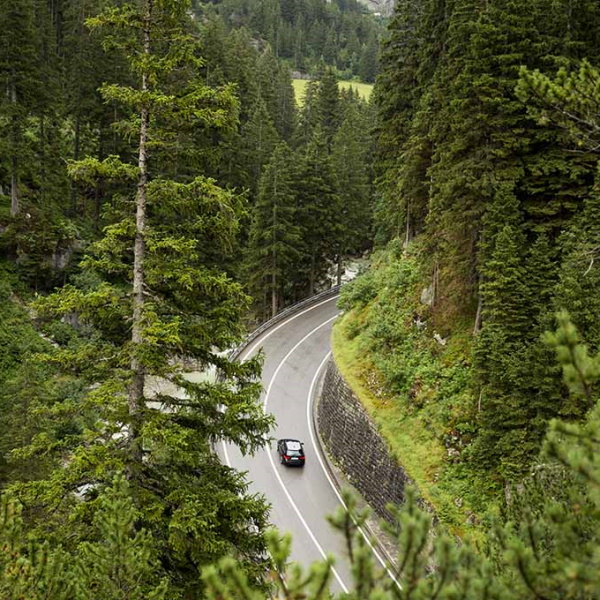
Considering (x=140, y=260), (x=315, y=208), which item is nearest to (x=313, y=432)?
(x=140, y=260)

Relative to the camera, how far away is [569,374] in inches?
155

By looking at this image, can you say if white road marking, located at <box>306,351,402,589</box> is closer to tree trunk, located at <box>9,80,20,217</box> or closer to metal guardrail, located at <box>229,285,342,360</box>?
metal guardrail, located at <box>229,285,342,360</box>

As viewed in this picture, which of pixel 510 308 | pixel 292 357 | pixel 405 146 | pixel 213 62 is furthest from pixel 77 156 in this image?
pixel 510 308

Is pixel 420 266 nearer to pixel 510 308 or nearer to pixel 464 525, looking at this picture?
pixel 510 308

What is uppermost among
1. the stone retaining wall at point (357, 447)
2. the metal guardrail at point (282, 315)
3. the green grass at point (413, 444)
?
the green grass at point (413, 444)

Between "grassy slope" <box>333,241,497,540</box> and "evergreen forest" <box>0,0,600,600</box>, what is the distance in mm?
121

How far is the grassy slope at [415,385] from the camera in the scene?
17.5 meters

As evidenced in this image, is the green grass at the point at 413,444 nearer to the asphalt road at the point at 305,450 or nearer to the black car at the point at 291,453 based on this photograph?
Answer: the asphalt road at the point at 305,450

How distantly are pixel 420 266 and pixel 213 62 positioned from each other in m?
39.2

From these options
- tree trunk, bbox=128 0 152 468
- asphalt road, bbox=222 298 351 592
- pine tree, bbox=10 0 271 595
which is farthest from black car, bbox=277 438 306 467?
tree trunk, bbox=128 0 152 468

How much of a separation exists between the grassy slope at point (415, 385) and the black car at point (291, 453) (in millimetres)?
4087

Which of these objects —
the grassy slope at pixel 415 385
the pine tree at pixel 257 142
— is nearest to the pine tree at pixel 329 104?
the pine tree at pixel 257 142

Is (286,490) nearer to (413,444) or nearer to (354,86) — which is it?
(413,444)

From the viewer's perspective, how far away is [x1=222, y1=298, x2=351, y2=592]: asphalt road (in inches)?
837
